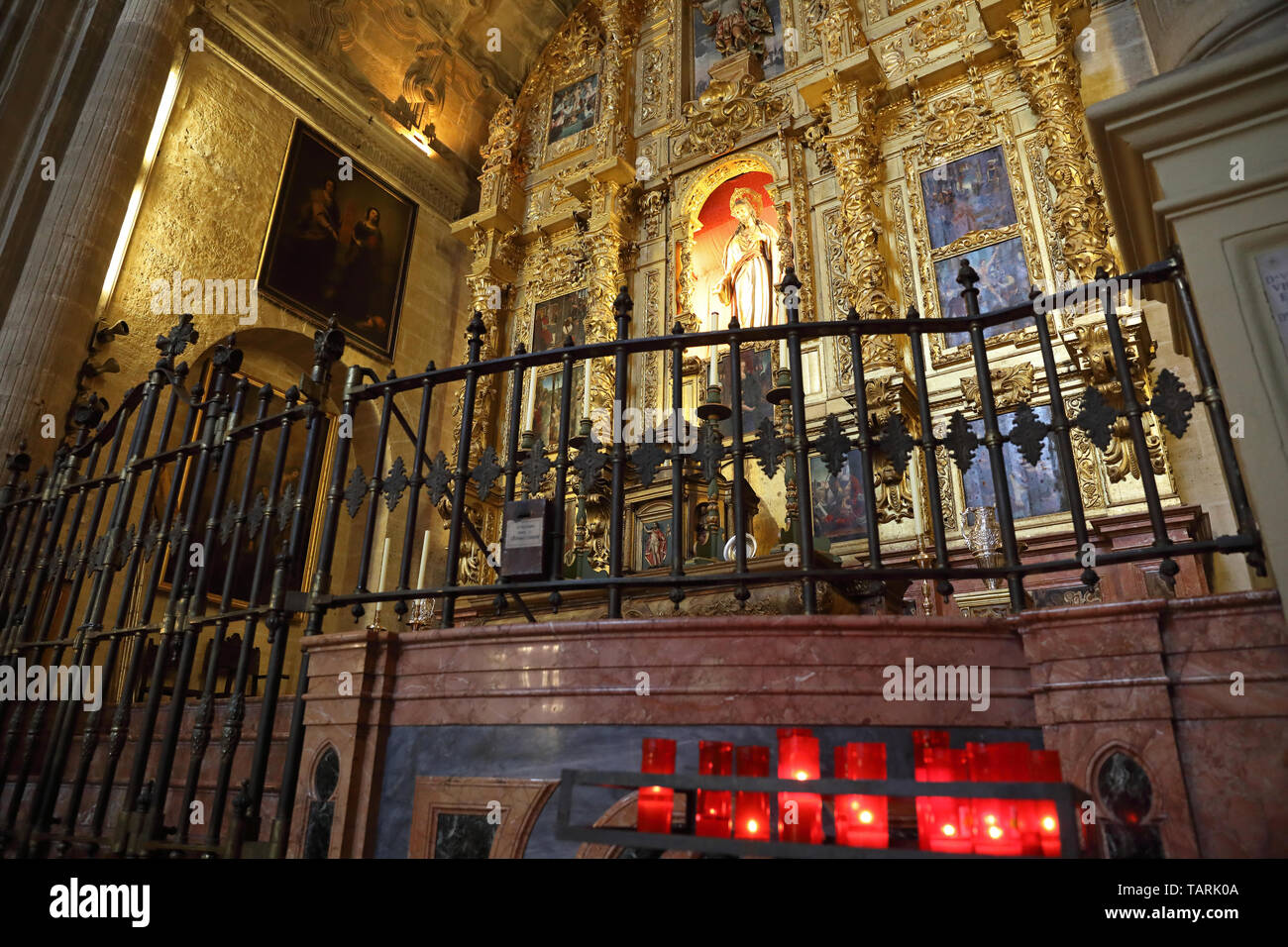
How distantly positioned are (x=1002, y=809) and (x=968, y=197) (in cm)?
762

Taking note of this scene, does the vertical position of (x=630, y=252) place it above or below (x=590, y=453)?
above

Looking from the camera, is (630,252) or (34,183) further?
(630,252)

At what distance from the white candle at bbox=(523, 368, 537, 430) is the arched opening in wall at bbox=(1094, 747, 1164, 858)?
27.9ft

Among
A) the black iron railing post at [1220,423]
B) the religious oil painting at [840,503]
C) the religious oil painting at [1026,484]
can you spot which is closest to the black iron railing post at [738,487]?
the black iron railing post at [1220,423]

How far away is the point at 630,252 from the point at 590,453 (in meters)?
7.94

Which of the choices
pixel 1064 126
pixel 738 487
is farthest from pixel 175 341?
pixel 1064 126

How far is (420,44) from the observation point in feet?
38.4

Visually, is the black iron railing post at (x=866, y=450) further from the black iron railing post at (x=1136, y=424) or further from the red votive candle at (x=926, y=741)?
the black iron railing post at (x=1136, y=424)

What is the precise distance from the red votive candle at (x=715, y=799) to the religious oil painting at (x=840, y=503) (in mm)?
5432

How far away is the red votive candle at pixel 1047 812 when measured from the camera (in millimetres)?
1518
